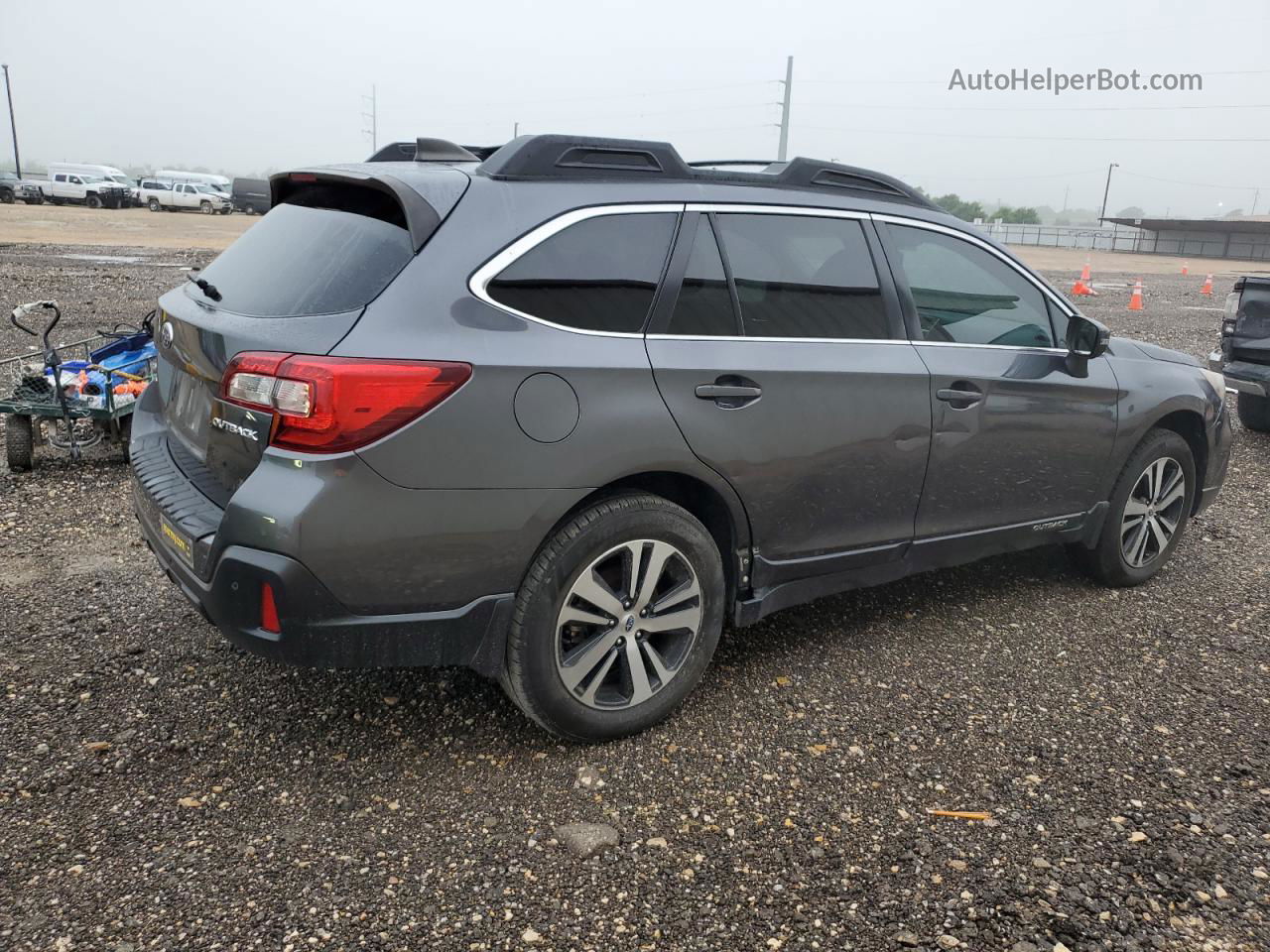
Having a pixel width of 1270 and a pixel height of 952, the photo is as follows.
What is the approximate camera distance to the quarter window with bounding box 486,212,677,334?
9.55 ft

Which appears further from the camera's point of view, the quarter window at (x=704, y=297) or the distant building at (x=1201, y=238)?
the distant building at (x=1201, y=238)

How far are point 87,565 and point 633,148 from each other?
3135mm

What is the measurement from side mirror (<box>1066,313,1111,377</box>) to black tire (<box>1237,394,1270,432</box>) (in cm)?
535

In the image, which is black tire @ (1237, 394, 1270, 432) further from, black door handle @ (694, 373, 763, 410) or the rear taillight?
the rear taillight

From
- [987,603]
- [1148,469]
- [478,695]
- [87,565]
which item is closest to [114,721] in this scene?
[478,695]

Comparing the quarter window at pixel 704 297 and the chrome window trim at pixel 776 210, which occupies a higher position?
the chrome window trim at pixel 776 210

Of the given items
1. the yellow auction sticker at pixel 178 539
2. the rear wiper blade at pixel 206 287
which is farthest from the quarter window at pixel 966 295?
the yellow auction sticker at pixel 178 539

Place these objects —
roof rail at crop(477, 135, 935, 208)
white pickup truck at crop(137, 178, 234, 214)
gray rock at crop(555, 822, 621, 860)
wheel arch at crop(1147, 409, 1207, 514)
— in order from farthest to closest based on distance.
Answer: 1. white pickup truck at crop(137, 178, 234, 214)
2. wheel arch at crop(1147, 409, 1207, 514)
3. roof rail at crop(477, 135, 935, 208)
4. gray rock at crop(555, 822, 621, 860)

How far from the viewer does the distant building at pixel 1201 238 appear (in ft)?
215

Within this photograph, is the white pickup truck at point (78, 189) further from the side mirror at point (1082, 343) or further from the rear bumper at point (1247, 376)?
the side mirror at point (1082, 343)

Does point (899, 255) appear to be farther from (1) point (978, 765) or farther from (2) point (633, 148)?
(1) point (978, 765)

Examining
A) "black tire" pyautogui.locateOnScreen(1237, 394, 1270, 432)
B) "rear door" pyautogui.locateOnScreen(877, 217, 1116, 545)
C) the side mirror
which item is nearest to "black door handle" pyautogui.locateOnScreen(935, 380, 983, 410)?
"rear door" pyautogui.locateOnScreen(877, 217, 1116, 545)

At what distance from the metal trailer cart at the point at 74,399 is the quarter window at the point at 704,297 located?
3.53 meters

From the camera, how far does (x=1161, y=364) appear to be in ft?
15.5
